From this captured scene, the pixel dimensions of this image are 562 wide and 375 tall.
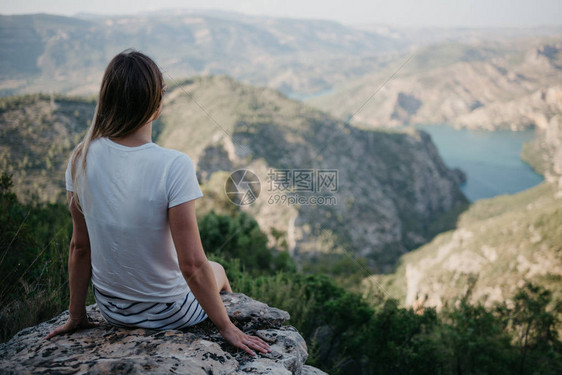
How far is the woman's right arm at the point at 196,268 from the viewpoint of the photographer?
136 centimetres

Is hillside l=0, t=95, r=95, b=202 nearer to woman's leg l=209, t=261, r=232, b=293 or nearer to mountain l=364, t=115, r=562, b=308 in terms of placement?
woman's leg l=209, t=261, r=232, b=293

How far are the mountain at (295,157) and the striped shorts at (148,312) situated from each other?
1408 cm

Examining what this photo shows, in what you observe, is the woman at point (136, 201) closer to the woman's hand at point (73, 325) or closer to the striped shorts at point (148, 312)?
the striped shorts at point (148, 312)

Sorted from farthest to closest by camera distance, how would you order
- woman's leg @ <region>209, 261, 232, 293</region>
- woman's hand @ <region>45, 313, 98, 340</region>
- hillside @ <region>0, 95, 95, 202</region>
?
hillside @ <region>0, 95, 95, 202</region>
woman's leg @ <region>209, 261, 232, 293</region>
woman's hand @ <region>45, 313, 98, 340</region>

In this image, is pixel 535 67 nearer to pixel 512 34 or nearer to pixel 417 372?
pixel 512 34

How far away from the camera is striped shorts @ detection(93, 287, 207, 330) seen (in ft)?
5.31

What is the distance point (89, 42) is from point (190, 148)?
85.2ft

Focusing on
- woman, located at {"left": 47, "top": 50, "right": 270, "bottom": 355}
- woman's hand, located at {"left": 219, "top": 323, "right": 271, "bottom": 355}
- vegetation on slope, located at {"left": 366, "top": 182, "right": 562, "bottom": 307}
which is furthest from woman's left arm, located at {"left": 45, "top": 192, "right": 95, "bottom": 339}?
vegetation on slope, located at {"left": 366, "top": 182, "right": 562, "bottom": 307}

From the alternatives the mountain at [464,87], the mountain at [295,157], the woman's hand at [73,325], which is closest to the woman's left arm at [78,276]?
the woman's hand at [73,325]

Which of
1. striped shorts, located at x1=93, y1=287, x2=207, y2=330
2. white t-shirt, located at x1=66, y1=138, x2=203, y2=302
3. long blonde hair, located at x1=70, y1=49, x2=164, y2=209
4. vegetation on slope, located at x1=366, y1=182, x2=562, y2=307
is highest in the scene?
long blonde hair, located at x1=70, y1=49, x2=164, y2=209

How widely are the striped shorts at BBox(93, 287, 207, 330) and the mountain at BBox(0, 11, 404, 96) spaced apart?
50.1 inches

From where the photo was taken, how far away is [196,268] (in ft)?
4.72

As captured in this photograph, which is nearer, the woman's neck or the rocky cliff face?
the woman's neck

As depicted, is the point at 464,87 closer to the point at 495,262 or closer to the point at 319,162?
the point at 319,162
